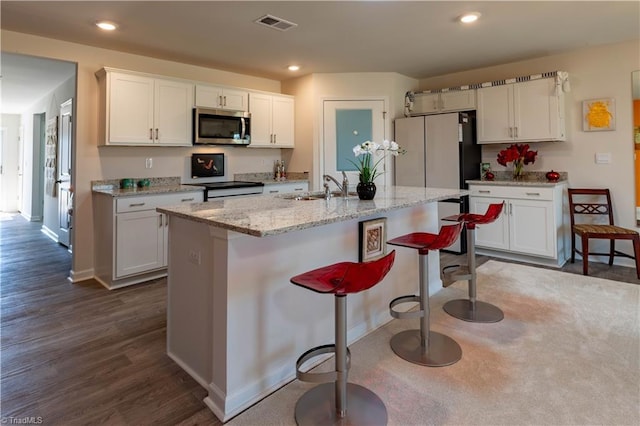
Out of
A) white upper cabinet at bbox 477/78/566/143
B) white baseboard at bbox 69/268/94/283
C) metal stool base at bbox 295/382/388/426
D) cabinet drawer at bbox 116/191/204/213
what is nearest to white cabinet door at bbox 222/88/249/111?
cabinet drawer at bbox 116/191/204/213

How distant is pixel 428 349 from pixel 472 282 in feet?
2.84

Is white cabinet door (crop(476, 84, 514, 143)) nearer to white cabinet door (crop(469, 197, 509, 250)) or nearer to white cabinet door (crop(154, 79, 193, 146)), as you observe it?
white cabinet door (crop(469, 197, 509, 250))

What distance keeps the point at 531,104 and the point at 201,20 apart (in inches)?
149

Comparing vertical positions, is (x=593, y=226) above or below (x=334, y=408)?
above

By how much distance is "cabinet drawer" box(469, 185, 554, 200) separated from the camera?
406 centimetres

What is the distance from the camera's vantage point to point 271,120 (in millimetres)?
5070

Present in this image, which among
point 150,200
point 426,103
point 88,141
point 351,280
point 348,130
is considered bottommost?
point 351,280

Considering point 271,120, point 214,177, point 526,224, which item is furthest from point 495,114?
point 214,177

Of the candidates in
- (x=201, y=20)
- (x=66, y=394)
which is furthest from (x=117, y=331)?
(x=201, y=20)

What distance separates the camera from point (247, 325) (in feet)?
5.76

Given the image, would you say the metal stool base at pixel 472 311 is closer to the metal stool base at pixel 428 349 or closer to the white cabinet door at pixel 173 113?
the metal stool base at pixel 428 349

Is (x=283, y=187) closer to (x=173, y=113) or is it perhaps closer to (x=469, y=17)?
(x=173, y=113)

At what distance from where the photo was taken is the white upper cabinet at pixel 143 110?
3.66m

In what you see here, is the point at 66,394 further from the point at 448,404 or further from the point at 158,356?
the point at 448,404
